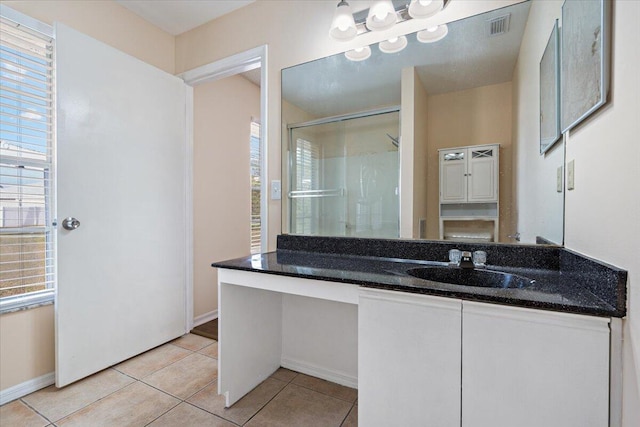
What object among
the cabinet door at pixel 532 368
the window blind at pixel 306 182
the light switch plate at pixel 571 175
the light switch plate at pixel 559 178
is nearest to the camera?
the cabinet door at pixel 532 368

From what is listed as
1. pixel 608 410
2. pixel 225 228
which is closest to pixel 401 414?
pixel 608 410

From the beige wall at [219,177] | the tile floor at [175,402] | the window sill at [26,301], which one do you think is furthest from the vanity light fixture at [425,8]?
the window sill at [26,301]

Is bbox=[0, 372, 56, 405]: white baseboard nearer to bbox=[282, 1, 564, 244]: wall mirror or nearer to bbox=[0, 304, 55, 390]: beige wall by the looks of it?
bbox=[0, 304, 55, 390]: beige wall

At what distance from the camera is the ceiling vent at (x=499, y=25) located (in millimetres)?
1389

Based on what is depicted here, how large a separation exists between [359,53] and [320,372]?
75.9 inches

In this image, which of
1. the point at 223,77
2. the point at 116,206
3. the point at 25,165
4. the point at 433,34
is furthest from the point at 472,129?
the point at 25,165

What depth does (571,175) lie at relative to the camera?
1.08m

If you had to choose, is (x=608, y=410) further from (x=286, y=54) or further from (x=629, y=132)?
(x=286, y=54)

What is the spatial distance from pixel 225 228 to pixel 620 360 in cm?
280

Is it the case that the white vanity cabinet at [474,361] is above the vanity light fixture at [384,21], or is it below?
below

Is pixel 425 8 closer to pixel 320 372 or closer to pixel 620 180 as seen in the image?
pixel 620 180

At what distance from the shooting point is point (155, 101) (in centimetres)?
219

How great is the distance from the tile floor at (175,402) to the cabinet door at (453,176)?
1.20 m

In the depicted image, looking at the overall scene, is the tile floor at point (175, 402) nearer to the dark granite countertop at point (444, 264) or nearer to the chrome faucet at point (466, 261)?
the dark granite countertop at point (444, 264)
